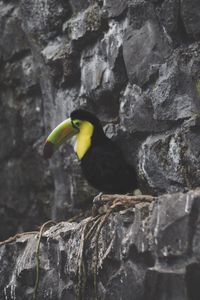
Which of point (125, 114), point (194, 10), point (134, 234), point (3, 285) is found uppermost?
point (194, 10)

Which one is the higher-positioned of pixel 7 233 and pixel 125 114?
pixel 125 114

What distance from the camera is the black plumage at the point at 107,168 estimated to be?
153 inches

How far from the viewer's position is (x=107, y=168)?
3.89 meters

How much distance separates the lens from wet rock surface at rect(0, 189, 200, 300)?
230 centimetres

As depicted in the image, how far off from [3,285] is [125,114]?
4.16ft

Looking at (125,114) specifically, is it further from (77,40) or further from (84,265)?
(84,265)

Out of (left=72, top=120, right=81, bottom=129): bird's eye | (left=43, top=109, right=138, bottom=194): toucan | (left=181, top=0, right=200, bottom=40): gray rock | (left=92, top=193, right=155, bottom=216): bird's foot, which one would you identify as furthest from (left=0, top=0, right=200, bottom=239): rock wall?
(left=92, top=193, right=155, bottom=216): bird's foot

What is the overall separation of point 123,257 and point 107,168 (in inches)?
51.9

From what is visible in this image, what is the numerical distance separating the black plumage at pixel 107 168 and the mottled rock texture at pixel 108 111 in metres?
0.10

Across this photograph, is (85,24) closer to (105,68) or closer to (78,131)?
(105,68)

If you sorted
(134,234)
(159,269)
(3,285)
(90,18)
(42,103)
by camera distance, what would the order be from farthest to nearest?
1. (42,103)
2. (90,18)
3. (3,285)
4. (134,234)
5. (159,269)

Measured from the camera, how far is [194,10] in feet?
12.0

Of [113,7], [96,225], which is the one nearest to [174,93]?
[113,7]

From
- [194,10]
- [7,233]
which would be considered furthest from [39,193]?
[194,10]
